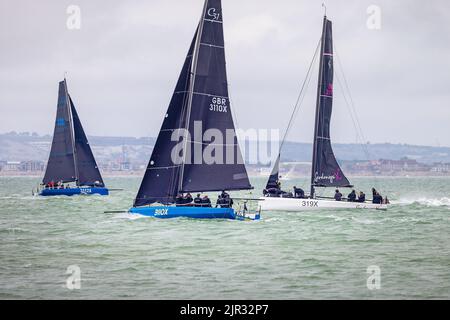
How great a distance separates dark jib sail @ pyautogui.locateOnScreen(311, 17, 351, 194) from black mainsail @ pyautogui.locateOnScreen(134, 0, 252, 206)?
12.8 metres

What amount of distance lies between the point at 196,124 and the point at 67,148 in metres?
35.3

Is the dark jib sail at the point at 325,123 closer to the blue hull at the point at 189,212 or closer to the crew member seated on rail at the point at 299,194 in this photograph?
the crew member seated on rail at the point at 299,194

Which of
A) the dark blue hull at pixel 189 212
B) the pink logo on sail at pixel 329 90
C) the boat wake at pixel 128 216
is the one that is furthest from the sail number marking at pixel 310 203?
the boat wake at pixel 128 216

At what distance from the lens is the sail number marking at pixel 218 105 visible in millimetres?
41250

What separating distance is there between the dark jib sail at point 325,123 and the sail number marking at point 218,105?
41.6 ft

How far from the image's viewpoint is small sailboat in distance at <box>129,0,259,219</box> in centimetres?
4069

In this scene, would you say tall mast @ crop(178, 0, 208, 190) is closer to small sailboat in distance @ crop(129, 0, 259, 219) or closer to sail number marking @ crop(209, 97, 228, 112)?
small sailboat in distance @ crop(129, 0, 259, 219)

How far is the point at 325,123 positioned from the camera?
175 ft

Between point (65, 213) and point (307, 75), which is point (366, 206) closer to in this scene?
point (307, 75)

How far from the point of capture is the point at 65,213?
172 ft

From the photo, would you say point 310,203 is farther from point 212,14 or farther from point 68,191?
point 68,191

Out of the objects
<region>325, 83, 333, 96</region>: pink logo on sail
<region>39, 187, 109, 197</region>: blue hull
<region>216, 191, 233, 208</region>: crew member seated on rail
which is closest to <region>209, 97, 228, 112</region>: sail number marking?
<region>216, 191, 233, 208</region>: crew member seated on rail

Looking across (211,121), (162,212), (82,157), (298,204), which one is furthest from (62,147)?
(162,212)
